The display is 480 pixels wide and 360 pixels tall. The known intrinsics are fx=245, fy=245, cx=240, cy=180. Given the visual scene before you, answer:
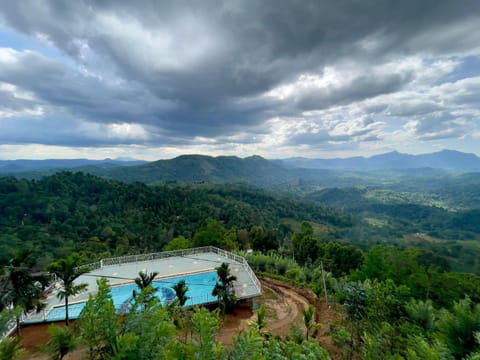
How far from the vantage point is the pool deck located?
16.1m

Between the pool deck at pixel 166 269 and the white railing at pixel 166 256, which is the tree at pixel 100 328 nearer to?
the pool deck at pixel 166 269

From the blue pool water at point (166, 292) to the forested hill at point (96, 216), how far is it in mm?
19002

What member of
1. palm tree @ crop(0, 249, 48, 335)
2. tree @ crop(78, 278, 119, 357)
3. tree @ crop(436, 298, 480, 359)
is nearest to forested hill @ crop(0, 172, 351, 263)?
palm tree @ crop(0, 249, 48, 335)

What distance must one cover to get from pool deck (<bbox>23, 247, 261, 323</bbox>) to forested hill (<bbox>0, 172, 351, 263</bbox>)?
14982mm

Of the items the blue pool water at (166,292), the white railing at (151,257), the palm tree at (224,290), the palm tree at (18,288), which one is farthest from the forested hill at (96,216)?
the palm tree at (224,290)

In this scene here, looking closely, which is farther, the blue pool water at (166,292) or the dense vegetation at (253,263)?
the blue pool water at (166,292)

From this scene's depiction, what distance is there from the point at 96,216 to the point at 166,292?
48.1 metres

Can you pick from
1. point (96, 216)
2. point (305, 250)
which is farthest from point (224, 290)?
point (96, 216)

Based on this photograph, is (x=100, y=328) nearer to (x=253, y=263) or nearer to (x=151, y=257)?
(x=151, y=257)

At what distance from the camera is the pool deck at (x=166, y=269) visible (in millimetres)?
16106

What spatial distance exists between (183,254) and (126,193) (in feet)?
185

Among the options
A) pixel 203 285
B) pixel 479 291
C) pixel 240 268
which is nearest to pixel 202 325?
pixel 203 285

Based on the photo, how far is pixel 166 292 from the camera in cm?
1738

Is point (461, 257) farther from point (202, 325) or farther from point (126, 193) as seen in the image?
point (126, 193)
